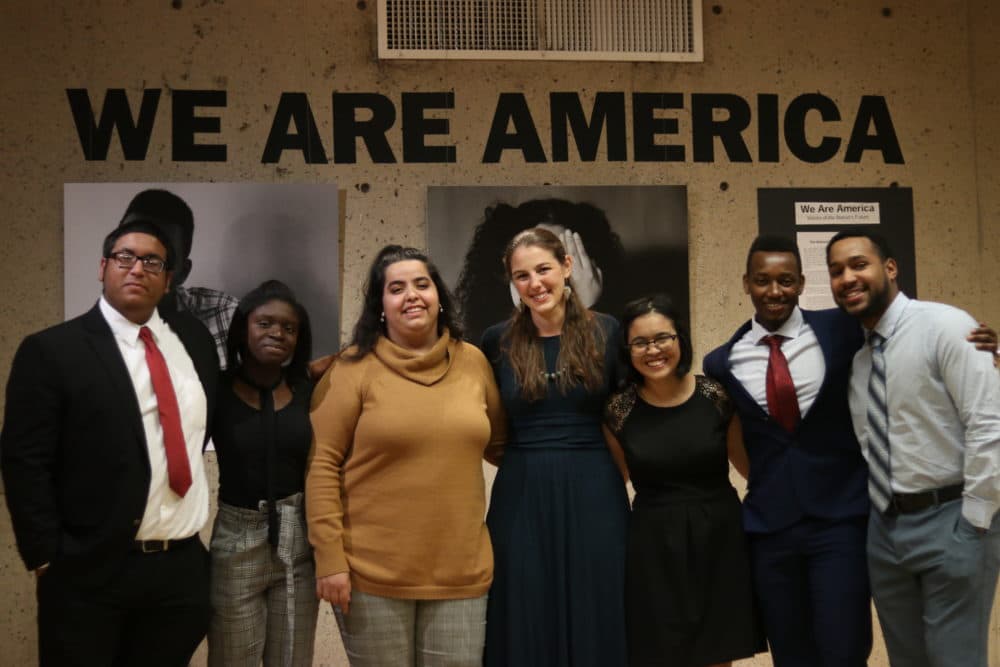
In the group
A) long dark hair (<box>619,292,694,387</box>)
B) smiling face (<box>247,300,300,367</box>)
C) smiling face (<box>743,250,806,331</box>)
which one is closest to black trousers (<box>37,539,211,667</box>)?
smiling face (<box>247,300,300,367</box>)

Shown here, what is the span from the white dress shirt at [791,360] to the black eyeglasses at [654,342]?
273mm

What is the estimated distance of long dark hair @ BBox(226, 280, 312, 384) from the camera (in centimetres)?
275

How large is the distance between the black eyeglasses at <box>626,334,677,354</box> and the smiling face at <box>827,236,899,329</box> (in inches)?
21.0

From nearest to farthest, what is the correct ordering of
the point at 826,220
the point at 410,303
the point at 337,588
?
1. the point at 337,588
2. the point at 410,303
3. the point at 826,220

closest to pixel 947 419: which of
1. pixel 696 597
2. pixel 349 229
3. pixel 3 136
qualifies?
pixel 696 597

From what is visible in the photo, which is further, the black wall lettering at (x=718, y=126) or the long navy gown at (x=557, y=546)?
the black wall lettering at (x=718, y=126)

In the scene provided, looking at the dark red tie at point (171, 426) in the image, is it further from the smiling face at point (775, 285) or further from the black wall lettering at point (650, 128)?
the black wall lettering at point (650, 128)

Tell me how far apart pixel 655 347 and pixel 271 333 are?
114 cm

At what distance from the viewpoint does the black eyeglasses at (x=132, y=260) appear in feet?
7.92

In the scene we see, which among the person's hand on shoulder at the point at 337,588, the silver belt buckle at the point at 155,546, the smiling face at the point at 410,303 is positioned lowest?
the person's hand on shoulder at the point at 337,588

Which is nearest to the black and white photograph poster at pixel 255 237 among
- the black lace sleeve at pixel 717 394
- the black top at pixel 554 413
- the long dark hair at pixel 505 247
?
the long dark hair at pixel 505 247

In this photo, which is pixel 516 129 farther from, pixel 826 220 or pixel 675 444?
pixel 675 444

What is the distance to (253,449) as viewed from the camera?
2605 millimetres

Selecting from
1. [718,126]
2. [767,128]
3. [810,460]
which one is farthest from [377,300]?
[767,128]
